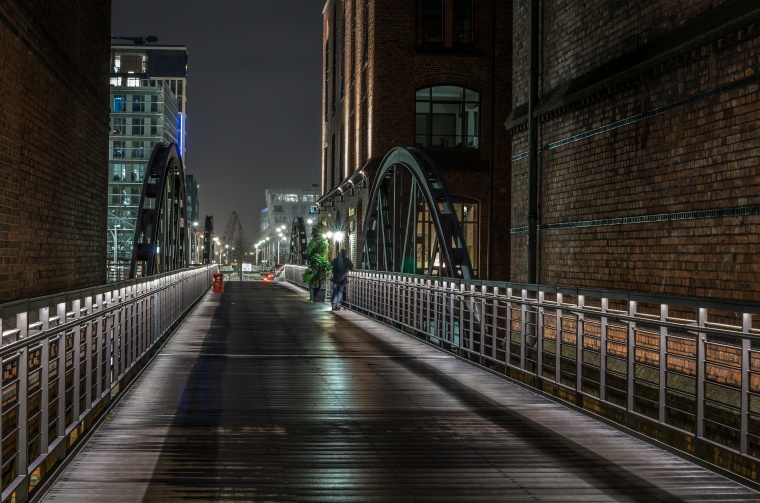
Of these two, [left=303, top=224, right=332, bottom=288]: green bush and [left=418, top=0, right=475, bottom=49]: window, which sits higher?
[left=418, top=0, right=475, bottom=49]: window

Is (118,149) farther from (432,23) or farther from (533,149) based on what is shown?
(533,149)

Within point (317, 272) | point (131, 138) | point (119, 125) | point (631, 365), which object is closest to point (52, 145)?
point (631, 365)

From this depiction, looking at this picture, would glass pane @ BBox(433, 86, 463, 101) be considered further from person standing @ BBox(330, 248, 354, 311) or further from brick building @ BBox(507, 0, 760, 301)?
brick building @ BBox(507, 0, 760, 301)

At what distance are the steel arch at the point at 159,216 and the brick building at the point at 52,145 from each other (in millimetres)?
2243

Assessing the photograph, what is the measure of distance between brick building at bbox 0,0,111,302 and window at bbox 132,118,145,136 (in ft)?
311

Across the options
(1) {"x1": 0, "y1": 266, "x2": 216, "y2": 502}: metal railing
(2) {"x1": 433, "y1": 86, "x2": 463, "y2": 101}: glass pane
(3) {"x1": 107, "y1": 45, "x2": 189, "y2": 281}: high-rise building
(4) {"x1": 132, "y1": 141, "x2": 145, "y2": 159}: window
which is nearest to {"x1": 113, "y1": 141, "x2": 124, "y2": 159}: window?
(3) {"x1": 107, "y1": 45, "x2": 189, "y2": 281}: high-rise building

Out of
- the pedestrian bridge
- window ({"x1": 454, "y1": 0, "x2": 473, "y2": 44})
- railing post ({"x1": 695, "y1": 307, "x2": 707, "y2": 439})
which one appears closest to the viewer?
the pedestrian bridge

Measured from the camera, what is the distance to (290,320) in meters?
22.6

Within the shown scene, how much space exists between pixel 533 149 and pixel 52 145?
329 inches

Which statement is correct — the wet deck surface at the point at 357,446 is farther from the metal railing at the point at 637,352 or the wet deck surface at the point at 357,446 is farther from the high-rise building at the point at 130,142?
the high-rise building at the point at 130,142

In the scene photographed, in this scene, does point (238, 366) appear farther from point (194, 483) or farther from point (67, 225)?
point (194, 483)

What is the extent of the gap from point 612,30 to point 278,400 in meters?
8.18

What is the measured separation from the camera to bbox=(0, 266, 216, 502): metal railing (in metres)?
5.32

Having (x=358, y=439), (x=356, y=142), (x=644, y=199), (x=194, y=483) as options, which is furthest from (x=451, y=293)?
(x=356, y=142)
